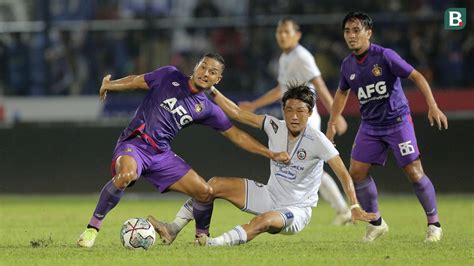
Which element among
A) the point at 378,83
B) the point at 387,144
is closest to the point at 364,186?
the point at 387,144

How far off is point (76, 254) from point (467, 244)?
11.4 ft

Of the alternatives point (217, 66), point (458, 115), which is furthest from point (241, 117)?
point (458, 115)

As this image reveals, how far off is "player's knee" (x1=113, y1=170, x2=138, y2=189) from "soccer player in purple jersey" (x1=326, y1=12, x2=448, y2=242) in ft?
6.89

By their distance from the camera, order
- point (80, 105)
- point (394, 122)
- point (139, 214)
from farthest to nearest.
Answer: point (80, 105), point (139, 214), point (394, 122)

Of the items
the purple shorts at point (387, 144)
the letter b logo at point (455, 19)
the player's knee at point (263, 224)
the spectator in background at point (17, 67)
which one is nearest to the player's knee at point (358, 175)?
the purple shorts at point (387, 144)

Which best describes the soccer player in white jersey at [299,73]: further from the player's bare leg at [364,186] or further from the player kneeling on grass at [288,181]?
the player kneeling on grass at [288,181]

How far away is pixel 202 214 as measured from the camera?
932 cm

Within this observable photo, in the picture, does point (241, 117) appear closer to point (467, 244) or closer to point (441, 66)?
point (467, 244)

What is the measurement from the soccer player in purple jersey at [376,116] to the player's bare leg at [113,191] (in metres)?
2.10

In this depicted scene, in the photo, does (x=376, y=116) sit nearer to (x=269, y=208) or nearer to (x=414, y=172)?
(x=414, y=172)

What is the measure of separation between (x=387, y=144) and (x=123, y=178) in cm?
Answer: 280

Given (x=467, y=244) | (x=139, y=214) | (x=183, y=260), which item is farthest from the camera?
(x=139, y=214)

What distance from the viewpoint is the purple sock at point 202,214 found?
9297 mm

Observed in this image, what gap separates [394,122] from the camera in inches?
395
